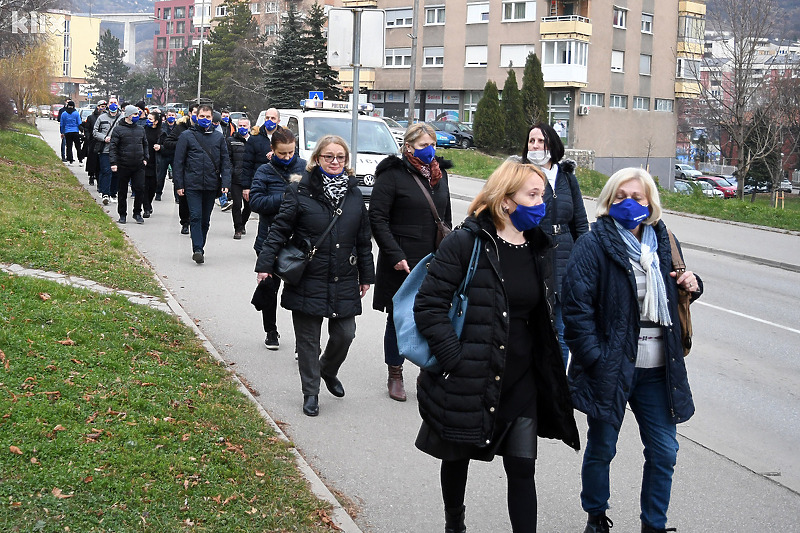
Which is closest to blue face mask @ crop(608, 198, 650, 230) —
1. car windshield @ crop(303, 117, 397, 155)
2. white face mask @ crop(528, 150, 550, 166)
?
white face mask @ crop(528, 150, 550, 166)

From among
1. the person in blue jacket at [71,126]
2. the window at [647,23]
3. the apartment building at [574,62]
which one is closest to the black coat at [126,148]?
the person in blue jacket at [71,126]

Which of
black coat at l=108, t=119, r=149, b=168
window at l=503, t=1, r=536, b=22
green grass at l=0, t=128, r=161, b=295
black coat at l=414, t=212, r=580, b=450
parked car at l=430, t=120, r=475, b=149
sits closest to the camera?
black coat at l=414, t=212, r=580, b=450

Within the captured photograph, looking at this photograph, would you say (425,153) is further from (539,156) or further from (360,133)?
(360,133)

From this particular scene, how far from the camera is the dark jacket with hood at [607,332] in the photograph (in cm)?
468

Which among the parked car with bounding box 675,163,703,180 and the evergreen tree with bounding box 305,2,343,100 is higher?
the evergreen tree with bounding box 305,2,343,100

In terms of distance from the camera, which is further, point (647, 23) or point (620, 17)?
point (647, 23)

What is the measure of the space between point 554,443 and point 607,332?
2186 millimetres

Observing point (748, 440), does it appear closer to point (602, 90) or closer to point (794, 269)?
point (794, 269)

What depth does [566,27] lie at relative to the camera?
200 feet

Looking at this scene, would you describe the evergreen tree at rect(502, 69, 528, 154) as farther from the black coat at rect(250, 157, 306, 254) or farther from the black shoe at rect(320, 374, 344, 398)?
the black shoe at rect(320, 374, 344, 398)

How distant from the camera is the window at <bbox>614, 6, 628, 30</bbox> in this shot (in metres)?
65.2

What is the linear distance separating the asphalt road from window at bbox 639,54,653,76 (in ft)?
191

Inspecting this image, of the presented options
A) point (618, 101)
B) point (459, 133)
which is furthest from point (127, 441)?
point (618, 101)

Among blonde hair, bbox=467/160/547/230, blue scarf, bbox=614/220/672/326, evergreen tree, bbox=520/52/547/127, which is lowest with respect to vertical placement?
blue scarf, bbox=614/220/672/326
